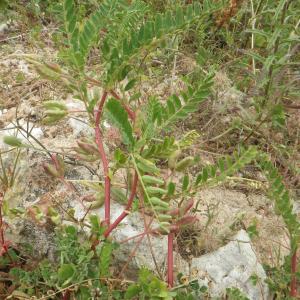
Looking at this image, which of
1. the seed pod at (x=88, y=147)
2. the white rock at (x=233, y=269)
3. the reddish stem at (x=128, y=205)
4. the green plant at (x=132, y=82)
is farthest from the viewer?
the white rock at (x=233, y=269)

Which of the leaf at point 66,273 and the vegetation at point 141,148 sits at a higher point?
the vegetation at point 141,148

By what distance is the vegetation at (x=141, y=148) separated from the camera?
1446 mm

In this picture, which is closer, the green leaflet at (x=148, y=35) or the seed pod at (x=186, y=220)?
the green leaflet at (x=148, y=35)

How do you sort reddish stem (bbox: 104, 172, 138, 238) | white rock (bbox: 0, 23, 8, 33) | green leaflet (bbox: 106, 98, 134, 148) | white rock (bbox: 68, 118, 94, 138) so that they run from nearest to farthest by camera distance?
1. green leaflet (bbox: 106, 98, 134, 148)
2. reddish stem (bbox: 104, 172, 138, 238)
3. white rock (bbox: 68, 118, 94, 138)
4. white rock (bbox: 0, 23, 8, 33)

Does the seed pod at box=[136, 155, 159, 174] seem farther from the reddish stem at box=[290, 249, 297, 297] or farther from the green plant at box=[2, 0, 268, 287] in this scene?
the reddish stem at box=[290, 249, 297, 297]

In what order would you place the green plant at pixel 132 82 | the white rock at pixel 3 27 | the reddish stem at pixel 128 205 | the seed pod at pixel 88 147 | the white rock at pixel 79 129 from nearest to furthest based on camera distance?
the green plant at pixel 132 82, the reddish stem at pixel 128 205, the seed pod at pixel 88 147, the white rock at pixel 79 129, the white rock at pixel 3 27

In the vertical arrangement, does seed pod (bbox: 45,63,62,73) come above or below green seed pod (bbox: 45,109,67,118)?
above

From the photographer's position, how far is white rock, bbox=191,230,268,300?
1.80 metres

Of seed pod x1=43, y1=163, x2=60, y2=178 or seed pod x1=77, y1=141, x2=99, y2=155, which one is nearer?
seed pod x1=77, y1=141, x2=99, y2=155

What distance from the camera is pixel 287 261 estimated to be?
1.76m

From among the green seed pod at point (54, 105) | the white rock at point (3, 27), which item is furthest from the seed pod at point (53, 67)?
the white rock at point (3, 27)

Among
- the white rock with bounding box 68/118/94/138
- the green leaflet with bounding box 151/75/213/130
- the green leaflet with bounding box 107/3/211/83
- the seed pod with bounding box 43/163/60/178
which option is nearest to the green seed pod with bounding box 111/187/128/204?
the seed pod with bounding box 43/163/60/178

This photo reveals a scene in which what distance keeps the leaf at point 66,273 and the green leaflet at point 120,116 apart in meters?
0.45

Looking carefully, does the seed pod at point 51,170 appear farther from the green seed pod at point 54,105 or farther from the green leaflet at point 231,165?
the green leaflet at point 231,165
